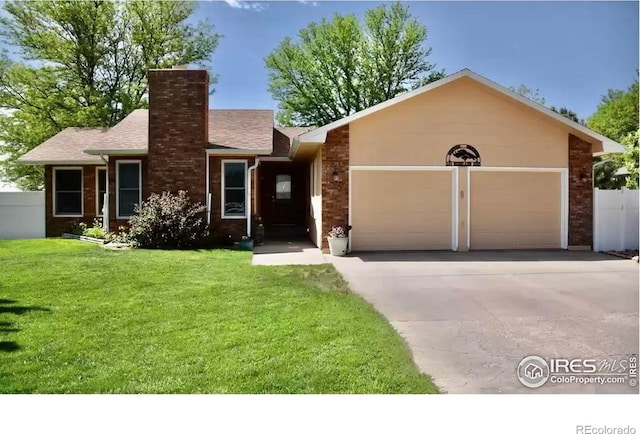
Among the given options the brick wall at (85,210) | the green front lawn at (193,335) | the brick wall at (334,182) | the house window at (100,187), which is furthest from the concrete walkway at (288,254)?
the brick wall at (85,210)

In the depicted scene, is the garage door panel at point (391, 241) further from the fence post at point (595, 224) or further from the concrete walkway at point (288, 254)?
the fence post at point (595, 224)

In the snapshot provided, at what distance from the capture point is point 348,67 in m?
21.3

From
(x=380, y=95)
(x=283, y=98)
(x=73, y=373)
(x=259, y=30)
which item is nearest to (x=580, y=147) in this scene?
(x=259, y=30)

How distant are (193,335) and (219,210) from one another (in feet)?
24.1

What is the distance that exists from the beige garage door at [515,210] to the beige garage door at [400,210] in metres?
0.71

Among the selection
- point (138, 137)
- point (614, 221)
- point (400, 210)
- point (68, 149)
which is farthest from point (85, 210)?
point (614, 221)

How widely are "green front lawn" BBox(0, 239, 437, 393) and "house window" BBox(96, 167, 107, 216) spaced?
20.2 feet

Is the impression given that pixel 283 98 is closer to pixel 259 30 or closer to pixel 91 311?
pixel 259 30

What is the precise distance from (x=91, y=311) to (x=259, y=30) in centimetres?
380

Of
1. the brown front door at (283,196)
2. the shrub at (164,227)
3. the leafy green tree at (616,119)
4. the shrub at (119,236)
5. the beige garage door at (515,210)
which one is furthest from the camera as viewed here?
the leafy green tree at (616,119)

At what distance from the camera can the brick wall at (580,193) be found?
383 inches

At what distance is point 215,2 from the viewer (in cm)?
568
